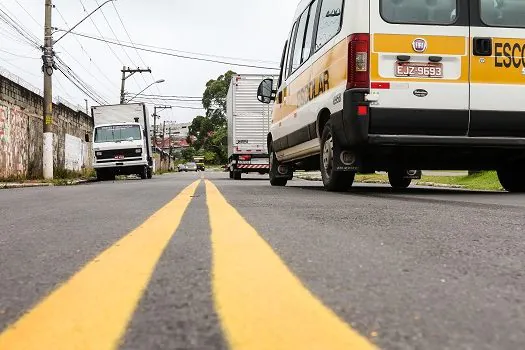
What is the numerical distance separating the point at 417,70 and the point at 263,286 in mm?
5308

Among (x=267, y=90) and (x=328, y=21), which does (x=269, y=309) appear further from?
(x=267, y=90)

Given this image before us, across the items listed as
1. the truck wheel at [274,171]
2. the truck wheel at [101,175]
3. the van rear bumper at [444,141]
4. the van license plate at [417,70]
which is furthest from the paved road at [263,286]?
the truck wheel at [101,175]

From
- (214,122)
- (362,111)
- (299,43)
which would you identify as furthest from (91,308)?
(214,122)

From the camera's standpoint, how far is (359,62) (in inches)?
256

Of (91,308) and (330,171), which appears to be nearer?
(91,308)

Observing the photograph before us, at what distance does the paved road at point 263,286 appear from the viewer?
133cm

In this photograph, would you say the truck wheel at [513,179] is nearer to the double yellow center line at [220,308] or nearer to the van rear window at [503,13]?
the van rear window at [503,13]

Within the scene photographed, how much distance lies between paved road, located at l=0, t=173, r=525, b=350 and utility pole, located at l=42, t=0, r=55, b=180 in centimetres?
1569

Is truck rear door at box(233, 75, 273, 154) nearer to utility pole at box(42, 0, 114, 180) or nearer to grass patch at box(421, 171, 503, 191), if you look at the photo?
utility pole at box(42, 0, 114, 180)

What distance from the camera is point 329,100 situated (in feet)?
23.7

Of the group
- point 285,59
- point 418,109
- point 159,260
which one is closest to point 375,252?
point 159,260

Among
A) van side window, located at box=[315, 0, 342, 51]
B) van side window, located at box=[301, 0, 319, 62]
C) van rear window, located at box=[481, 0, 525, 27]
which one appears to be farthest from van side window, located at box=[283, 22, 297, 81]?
van rear window, located at box=[481, 0, 525, 27]

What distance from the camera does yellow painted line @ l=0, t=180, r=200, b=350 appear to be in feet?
4.24

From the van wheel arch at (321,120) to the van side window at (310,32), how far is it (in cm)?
116
